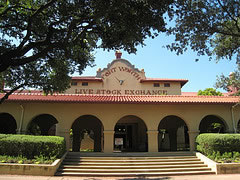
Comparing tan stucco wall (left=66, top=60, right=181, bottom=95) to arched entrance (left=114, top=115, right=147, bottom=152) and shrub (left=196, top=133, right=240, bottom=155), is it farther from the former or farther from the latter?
shrub (left=196, top=133, right=240, bottom=155)

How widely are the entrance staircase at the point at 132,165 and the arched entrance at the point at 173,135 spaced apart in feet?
17.0

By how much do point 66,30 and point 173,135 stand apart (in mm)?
13734

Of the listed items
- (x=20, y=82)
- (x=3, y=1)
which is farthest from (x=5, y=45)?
(x=3, y=1)

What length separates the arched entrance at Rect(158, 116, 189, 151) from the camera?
17.7 metres

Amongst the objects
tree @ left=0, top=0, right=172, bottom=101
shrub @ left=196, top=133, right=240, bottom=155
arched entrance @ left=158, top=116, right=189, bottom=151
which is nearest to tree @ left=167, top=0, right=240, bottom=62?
tree @ left=0, top=0, right=172, bottom=101

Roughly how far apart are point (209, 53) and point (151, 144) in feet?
24.2

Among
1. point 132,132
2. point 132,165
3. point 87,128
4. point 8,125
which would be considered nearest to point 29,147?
point 132,165

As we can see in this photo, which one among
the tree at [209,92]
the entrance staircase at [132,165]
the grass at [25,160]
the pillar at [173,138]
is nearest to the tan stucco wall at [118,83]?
the tree at [209,92]

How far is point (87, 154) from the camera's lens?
Result: 1240cm

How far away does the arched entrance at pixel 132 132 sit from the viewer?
18281 mm

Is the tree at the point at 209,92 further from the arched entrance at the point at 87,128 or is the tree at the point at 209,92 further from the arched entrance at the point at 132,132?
the arched entrance at the point at 87,128

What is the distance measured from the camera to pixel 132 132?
61.7ft

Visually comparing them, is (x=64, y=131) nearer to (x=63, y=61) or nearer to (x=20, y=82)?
(x=20, y=82)

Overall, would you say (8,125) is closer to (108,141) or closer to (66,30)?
(108,141)
